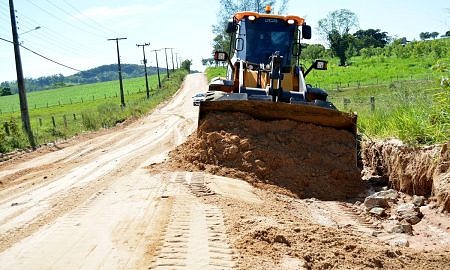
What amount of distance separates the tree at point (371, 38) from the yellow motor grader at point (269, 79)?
72.0 metres

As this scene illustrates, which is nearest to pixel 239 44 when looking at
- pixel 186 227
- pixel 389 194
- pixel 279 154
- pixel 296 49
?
pixel 296 49

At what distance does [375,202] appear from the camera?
8.19 metres

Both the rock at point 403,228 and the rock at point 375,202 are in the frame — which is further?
the rock at point 375,202

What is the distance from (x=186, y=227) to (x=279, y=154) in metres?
3.73

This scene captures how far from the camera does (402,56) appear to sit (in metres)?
58.2

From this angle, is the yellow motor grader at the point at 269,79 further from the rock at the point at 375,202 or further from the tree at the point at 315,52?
the tree at the point at 315,52

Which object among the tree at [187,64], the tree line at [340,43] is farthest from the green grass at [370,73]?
the tree at [187,64]

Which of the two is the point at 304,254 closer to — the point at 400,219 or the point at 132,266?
the point at 132,266

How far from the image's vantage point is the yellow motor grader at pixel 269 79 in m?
9.73

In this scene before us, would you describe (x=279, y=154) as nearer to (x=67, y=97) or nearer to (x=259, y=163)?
(x=259, y=163)

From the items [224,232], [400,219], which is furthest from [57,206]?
[400,219]

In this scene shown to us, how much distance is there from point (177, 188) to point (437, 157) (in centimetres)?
388

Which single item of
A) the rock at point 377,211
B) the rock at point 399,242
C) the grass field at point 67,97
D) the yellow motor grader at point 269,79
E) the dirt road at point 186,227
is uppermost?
the yellow motor grader at point 269,79

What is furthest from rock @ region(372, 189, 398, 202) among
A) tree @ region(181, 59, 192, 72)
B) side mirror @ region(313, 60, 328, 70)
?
tree @ region(181, 59, 192, 72)
